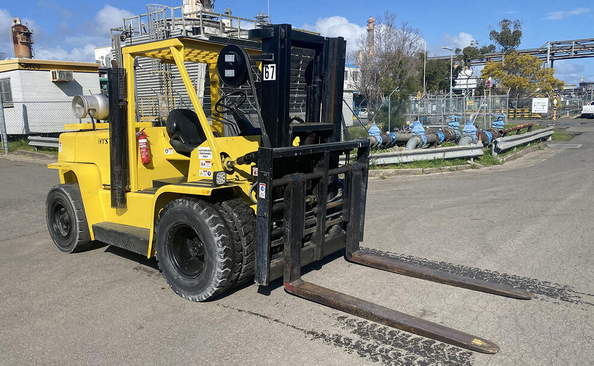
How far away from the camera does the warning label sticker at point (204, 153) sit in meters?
4.83

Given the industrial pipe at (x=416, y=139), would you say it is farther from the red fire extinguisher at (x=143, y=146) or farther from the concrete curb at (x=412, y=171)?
the red fire extinguisher at (x=143, y=146)

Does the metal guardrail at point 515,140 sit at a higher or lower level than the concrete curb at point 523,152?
higher

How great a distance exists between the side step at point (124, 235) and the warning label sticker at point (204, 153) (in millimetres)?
1197

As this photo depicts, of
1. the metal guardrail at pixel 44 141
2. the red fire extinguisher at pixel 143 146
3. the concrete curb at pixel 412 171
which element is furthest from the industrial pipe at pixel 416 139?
the metal guardrail at pixel 44 141

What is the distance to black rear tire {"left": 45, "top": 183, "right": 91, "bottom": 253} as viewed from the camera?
6.22 m

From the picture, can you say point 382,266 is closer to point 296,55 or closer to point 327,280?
point 327,280

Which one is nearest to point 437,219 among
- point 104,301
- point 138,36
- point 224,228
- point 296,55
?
point 296,55

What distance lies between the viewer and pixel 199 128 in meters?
5.61

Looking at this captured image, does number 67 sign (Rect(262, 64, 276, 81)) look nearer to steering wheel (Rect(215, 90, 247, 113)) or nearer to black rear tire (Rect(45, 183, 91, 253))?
steering wheel (Rect(215, 90, 247, 113))

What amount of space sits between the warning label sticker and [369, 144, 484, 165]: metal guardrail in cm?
844

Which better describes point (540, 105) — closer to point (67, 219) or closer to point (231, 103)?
point (231, 103)

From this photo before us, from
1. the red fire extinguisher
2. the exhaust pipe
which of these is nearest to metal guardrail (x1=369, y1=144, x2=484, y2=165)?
the red fire extinguisher

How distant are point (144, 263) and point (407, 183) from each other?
7.45m

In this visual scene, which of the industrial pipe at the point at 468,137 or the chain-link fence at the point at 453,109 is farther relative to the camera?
the chain-link fence at the point at 453,109
